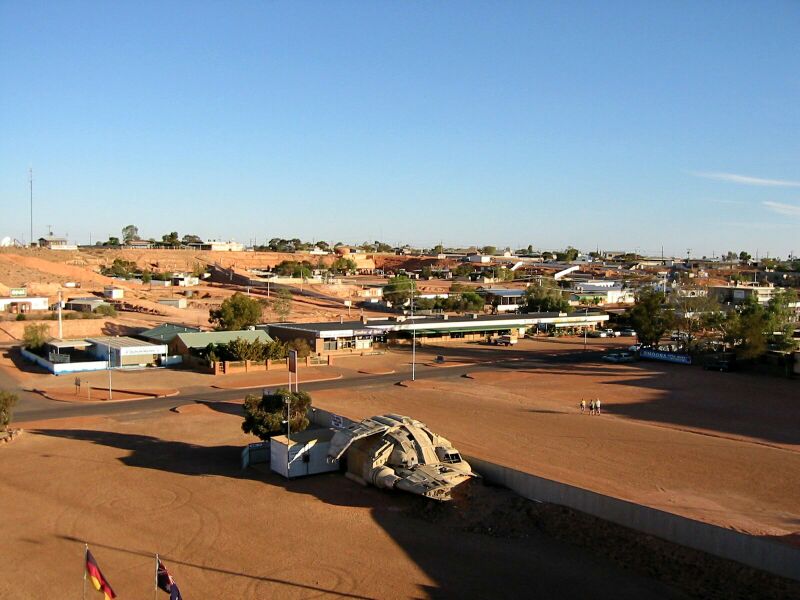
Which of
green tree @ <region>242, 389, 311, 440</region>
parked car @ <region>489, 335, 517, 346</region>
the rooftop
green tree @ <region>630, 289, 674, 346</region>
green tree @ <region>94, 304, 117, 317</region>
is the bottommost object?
parked car @ <region>489, 335, 517, 346</region>

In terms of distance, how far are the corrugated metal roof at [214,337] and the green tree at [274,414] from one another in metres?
25.5

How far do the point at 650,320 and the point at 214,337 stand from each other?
114 feet

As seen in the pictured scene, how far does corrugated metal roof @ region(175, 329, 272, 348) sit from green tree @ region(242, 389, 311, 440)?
25.5m

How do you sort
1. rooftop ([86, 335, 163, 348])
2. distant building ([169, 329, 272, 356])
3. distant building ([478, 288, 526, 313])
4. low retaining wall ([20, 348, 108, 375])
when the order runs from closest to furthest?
low retaining wall ([20, 348, 108, 375])
rooftop ([86, 335, 163, 348])
distant building ([169, 329, 272, 356])
distant building ([478, 288, 526, 313])

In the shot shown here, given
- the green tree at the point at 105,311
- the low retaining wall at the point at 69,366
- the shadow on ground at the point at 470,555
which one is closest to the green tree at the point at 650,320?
the shadow on ground at the point at 470,555

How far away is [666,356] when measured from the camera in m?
55.5

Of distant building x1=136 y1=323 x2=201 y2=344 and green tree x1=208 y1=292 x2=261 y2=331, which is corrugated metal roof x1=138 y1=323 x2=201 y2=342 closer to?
distant building x1=136 y1=323 x2=201 y2=344

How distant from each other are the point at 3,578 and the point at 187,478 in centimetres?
777

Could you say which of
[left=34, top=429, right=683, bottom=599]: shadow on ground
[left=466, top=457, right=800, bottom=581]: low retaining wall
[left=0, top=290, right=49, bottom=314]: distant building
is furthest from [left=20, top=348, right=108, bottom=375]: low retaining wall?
[left=466, top=457, right=800, bottom=581]: low retaining wall

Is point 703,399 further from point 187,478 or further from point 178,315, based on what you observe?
point 178,315

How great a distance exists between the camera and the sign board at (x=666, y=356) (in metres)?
54.1

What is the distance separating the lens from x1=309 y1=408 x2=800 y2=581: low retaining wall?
15633mm

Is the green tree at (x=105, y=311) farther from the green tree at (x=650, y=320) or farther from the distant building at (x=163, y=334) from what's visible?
the green tree at (x=650, y=320)

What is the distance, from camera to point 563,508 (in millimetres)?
19766
